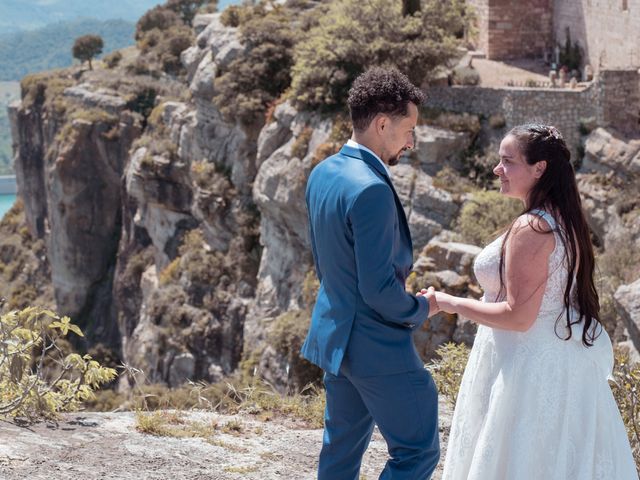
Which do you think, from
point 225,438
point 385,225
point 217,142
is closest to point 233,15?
point 217,142

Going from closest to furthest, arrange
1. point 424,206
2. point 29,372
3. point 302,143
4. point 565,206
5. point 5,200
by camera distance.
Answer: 1. point 565,206
2. point 29,372
3. point 424,206
4. point 302,143
5. point 5,200

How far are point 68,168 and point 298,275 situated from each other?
1517 cm

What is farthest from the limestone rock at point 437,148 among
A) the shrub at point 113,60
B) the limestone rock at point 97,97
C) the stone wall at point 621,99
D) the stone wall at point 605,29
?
the shrub at point 113,60

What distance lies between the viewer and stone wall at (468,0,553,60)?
80.0ft

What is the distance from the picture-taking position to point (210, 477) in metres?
5.20

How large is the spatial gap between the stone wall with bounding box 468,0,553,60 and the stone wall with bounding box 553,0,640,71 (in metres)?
0.53

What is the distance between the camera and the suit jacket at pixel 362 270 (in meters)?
3.84

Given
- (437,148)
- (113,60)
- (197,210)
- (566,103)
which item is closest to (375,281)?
(437,148)

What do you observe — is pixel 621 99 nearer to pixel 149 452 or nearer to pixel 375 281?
pixel 149 452

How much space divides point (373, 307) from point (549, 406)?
84 cm

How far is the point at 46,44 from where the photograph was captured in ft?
487

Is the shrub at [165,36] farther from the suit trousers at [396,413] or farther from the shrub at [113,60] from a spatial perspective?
the suit trousers at [396,413]

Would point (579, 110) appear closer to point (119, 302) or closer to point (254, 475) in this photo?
point (254, 475)

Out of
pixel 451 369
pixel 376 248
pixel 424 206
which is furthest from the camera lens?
pixel 424 206
